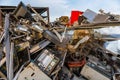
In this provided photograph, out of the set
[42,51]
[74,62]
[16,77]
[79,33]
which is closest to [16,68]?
[16,77]

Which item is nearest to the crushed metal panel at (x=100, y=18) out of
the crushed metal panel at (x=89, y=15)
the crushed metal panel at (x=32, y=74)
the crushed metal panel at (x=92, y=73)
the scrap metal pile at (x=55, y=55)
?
the crushed metal panel at (x=89, y=15)

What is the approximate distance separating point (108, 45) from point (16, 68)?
268cm

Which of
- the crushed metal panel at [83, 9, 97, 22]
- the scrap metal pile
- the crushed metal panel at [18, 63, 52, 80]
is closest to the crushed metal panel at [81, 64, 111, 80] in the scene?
the scrap metal pile

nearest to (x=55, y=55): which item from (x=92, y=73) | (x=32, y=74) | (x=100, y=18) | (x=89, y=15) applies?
(x=32, y=74)

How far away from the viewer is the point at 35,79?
705 cm

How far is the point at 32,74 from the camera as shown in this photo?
7062 mm

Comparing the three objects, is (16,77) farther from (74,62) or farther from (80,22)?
(80,22)

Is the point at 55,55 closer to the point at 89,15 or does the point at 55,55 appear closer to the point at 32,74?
the point at 32,74

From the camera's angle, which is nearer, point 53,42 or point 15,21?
point 53,42

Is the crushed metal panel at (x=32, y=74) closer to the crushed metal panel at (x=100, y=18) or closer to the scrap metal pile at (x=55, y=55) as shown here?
the scrap metal pile at (x=55, y=55)

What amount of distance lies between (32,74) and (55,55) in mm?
808

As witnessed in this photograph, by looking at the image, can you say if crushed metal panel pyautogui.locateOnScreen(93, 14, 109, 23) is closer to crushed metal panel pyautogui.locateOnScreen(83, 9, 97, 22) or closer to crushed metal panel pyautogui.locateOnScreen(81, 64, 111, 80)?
crushed metal panel pyautogui.locateOnScreen(83, 9, 97, 22)

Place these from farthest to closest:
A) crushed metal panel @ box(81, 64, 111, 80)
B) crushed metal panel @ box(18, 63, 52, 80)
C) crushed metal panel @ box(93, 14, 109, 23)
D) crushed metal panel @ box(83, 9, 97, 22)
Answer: crushed metal panel @ box(83, 9, 97, 22), crushed metal panel @ box(93, 14, 109, 23), crushed metal panel @ box(81, 64, 111, 80), crushed metal panel @ box(18, 63, 52, 80)

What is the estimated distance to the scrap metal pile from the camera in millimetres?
7062
